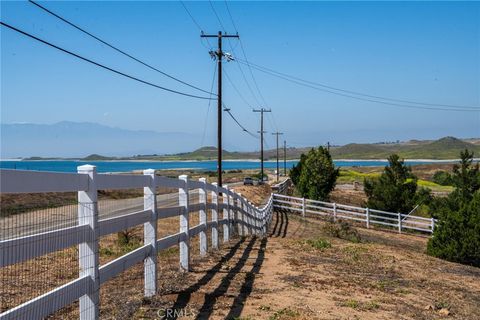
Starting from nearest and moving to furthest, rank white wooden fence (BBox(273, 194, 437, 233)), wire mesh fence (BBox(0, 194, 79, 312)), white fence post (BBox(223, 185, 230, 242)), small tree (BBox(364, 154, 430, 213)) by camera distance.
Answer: wire mesh fence (BBox(0, 194, 79, 312)), white fence post (BBox(223, 185, 230, 242)), white wooden fence (BBox(273, 194, 437, 233)), small tree (BBox(364, 154, 430, 213))

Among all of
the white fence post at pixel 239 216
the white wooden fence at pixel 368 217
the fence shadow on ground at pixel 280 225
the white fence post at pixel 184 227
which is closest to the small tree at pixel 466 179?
the white wooden fence at pixel 368 217

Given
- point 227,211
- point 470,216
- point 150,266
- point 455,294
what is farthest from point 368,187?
point 150,266

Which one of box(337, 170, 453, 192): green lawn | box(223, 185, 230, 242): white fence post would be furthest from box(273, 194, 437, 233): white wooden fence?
box(337, 170, 453, 192): green lawn

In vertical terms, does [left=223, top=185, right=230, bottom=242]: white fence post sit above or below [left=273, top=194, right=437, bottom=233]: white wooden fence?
above

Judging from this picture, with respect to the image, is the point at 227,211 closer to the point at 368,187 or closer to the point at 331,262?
the point at 331,262

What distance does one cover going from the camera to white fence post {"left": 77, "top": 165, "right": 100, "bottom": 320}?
519 centimetres

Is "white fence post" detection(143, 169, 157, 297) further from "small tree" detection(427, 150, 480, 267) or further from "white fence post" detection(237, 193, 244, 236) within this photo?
"small tree" detection(427, 150, 480, 267)

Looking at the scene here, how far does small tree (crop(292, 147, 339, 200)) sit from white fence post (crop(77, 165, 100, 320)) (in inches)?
1637

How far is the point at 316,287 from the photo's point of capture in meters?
8.89

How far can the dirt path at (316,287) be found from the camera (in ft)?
23.6

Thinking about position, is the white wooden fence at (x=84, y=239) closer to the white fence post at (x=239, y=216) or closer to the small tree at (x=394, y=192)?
the white fence post at (x=239, y=216)

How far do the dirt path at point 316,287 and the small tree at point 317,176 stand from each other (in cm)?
3257

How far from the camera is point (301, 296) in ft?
26.7

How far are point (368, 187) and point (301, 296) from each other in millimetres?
36462
